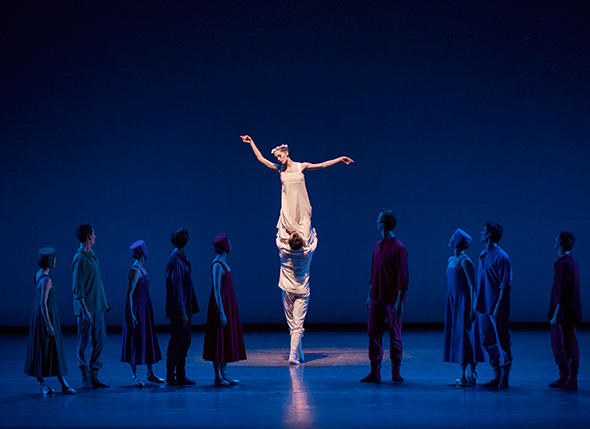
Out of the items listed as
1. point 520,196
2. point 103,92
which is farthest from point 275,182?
point 520,196

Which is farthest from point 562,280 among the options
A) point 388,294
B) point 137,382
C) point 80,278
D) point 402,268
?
point 80,278

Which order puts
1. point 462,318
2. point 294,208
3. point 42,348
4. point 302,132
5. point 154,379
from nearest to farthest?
1. point 42,348
2. point 462,318
3. point 154,379
4. point 294,208
5. point 302,132

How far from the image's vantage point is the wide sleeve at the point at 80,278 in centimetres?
512

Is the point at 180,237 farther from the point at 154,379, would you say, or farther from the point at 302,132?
the point at 302,132

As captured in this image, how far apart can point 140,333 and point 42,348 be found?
752 millimetres

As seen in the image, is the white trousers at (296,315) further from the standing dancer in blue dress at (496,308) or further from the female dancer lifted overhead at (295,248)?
the standing dancer in blue dress at (496,308)

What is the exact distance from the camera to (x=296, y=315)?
6.62 metres

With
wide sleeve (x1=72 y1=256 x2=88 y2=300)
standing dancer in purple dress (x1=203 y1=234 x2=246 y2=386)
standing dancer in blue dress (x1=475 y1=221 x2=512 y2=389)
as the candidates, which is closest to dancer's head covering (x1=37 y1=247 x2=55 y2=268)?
wide sleeve (x1=72 y1=256 x2=88 y2=300)

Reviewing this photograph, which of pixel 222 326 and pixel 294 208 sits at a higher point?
pixel 294 208

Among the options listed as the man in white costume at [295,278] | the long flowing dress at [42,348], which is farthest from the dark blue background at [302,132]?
the long flowing dress at [42,348]

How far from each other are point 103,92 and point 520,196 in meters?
5.92

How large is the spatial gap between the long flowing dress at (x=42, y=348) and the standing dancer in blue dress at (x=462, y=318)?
2.99m

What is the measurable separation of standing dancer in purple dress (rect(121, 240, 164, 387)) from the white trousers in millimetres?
1568

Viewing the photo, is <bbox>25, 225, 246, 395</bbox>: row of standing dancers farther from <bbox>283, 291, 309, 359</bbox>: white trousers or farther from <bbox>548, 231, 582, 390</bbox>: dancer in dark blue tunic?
<bbox>548, 231, 582, 390</bbox>: dancer in dark blue tunic
